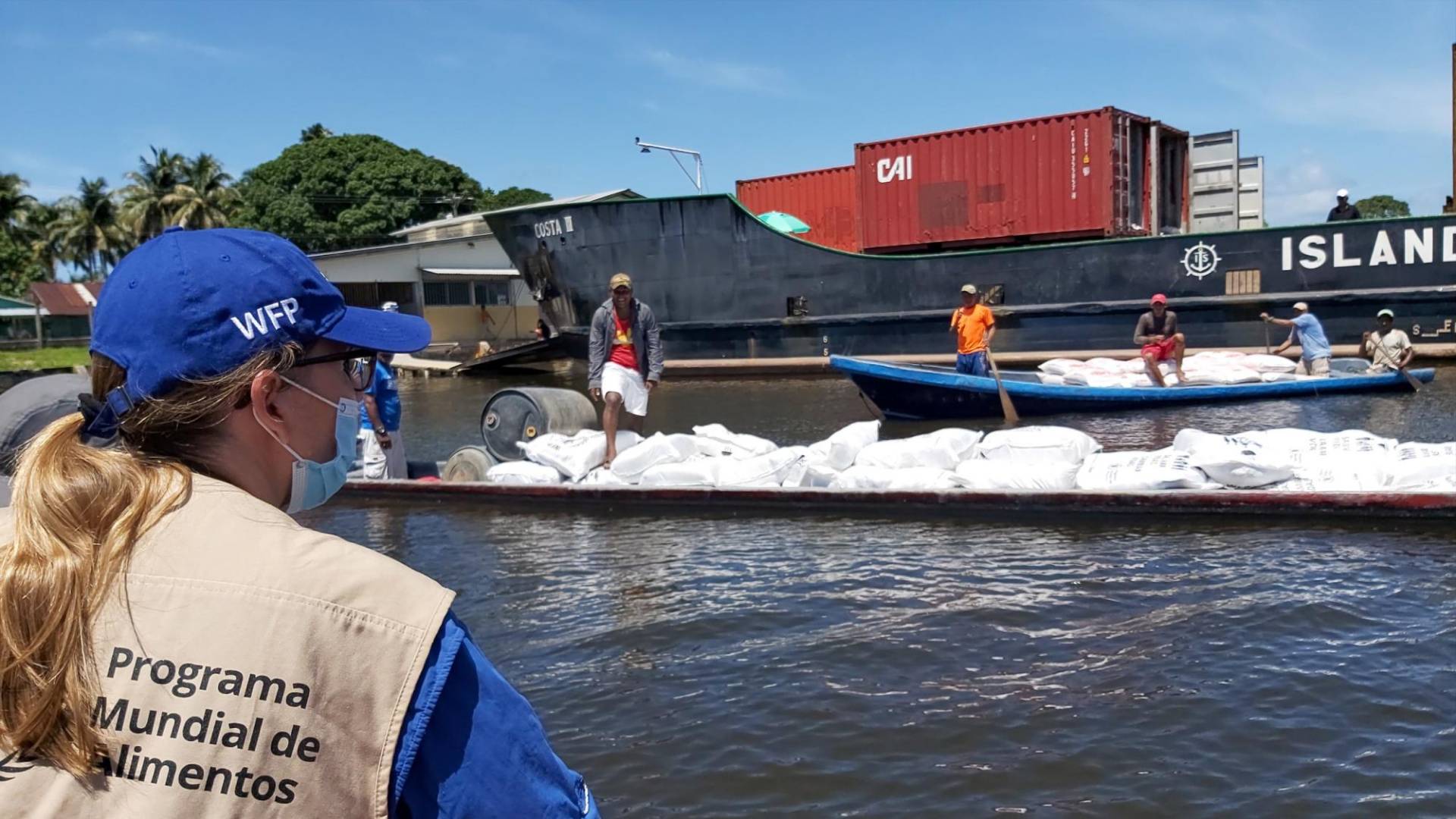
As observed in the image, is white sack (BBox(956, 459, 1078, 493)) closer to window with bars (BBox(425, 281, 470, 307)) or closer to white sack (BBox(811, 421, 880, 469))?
white sack (BBox(811, 421, 880, 469))

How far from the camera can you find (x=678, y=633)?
5605 millimetres


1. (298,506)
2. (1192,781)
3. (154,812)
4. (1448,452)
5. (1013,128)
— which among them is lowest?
(1192,781)

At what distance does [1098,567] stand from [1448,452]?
2.80 m

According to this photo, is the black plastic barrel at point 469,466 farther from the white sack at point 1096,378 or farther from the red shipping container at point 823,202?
the red shipping container at point 823,202

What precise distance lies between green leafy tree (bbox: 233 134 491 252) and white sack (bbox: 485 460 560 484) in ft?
131

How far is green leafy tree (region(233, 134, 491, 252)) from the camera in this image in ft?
156

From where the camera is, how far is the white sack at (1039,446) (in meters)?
8.11

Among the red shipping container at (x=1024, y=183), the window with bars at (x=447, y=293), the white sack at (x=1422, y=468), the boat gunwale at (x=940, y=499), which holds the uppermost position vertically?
the red shipping container at (x=1024, y=183)

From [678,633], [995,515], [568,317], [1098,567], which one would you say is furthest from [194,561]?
[568,317]

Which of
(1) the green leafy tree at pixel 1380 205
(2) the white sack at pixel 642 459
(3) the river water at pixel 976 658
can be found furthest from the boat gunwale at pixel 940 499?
(1) the green leafy tree at pixel 1380 205

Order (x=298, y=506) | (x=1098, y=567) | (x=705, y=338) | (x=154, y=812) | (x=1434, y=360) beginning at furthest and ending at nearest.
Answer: (x=705, y=338)
(x=1434, y=360)
(x=1098, y=567)
(x=298, y=506)
(x=154, y=812)

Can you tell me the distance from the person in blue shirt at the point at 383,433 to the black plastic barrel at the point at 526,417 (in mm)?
813

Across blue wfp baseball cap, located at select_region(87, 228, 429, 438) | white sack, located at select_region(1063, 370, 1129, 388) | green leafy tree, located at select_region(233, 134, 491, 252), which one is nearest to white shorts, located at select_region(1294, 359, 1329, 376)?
white sack, located at select_region(1063, 370, 1129, 388)

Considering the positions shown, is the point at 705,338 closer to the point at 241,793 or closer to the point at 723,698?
the point at 723,698
